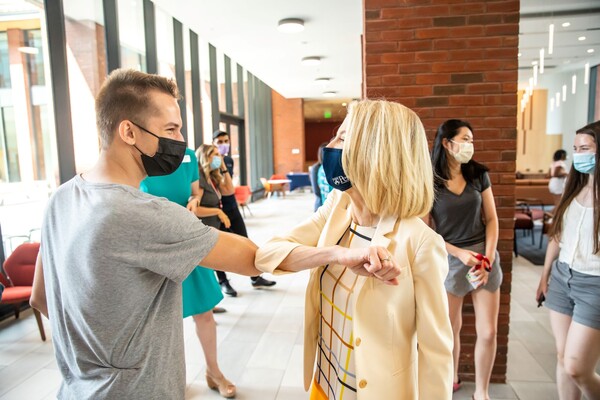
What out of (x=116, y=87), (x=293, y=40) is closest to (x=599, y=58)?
(x=293, y=40)

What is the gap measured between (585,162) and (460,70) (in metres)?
0.97

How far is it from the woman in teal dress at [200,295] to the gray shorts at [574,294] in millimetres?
2023

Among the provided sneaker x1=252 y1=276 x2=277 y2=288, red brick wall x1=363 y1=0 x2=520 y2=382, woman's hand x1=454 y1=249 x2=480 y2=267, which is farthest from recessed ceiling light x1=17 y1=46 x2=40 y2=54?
woman's hand x1=454 y1=249 x2=480 y2=267

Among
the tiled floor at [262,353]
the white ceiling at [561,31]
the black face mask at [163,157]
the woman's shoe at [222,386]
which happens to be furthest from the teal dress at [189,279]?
the white ceiling at [561,31]

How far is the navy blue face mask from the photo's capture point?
4.21 ft

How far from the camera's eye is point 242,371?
2.99 m

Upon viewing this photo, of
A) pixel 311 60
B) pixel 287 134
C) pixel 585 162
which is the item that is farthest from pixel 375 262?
pixel 287 134

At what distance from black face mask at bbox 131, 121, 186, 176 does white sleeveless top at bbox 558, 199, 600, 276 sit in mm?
2038

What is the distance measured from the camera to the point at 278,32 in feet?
23.6

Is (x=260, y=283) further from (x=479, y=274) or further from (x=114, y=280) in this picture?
(x=114, y=280)

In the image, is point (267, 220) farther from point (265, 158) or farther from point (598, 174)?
point (598, 174)

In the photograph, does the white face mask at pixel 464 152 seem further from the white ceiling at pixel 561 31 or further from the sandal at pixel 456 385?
the white ceiling at pixel 561 31

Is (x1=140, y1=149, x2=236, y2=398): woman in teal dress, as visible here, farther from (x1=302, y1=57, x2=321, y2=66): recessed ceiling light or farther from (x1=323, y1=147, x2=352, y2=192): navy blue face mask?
(x1=302, y1=57, x2=321, y2=66): recessed ceiling light

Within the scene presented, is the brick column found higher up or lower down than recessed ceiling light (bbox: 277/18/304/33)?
lower down
